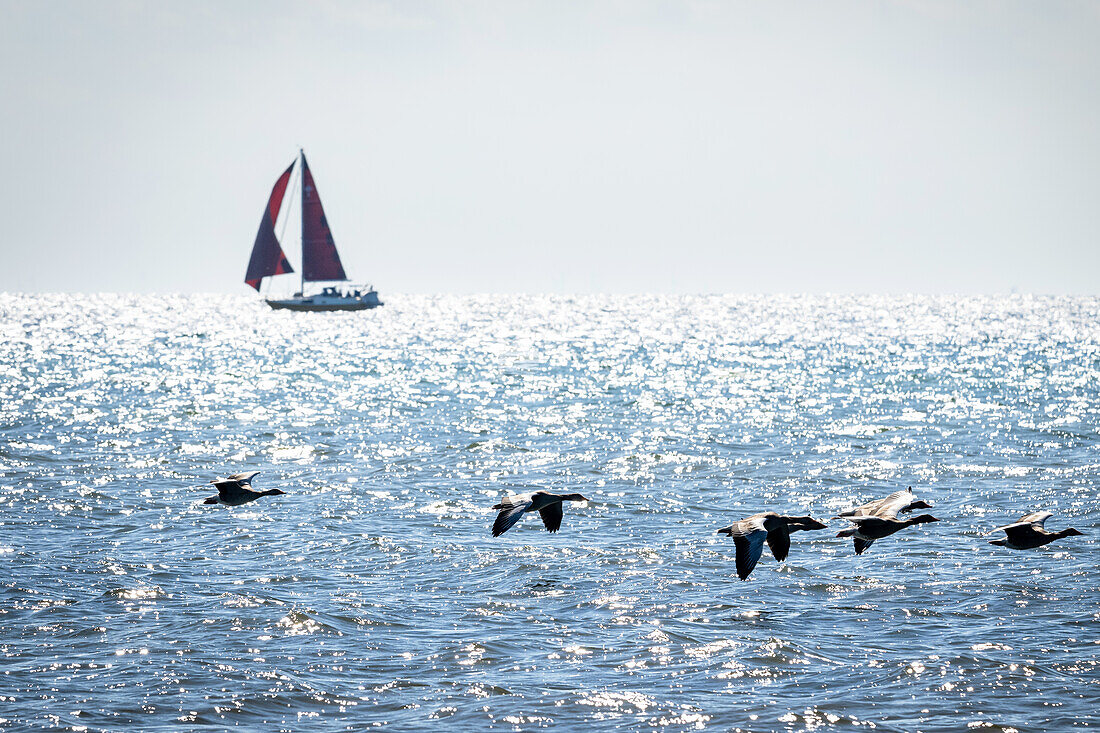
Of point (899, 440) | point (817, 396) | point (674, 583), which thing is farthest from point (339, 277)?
point (674, 583)

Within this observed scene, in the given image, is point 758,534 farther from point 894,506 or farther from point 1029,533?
point 1029,533

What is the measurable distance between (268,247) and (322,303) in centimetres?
2353

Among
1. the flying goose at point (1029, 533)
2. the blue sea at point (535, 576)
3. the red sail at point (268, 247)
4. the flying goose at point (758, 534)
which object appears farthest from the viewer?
the red sail at point (268, 247)

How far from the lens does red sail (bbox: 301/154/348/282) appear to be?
13188cm

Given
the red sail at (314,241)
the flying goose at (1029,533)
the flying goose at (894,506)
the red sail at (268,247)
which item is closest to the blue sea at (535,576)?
the flying goose at (1029,533)

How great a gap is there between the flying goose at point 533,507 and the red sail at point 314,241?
116m

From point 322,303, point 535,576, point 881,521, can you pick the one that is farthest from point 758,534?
point 322,303

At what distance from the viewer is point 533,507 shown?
19766mm

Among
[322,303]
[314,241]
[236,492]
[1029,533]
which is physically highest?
[314,241]

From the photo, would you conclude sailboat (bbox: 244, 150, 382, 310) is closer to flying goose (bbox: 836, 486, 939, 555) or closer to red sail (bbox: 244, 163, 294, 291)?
red sail (bbox: 244, 163, 294, 291)

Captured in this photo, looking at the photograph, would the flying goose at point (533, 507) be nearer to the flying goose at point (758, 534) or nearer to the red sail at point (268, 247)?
the flying goose at point (758, 534)

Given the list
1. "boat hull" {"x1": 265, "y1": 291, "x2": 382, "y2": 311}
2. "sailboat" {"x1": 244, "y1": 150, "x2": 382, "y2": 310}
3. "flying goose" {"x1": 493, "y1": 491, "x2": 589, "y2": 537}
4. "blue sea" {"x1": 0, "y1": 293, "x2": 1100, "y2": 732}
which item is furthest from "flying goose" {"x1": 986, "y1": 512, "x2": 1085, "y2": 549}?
"boat hull" {"x1": 265, "y1": 291, "x2": 382, "y2": 311}

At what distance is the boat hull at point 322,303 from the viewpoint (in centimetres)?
14825

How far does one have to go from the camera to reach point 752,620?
1916cm
